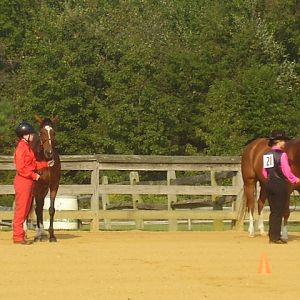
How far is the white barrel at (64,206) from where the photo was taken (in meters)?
20.7

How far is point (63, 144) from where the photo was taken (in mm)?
44406

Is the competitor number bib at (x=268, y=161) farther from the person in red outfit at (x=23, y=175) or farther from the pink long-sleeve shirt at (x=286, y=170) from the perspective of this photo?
the person in red outfit at (x=23, y=175)

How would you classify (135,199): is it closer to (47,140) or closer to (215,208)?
(215,208)

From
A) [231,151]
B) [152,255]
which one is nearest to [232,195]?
[152,255]

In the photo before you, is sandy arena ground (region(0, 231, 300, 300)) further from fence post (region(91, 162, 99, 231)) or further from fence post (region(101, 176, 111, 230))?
fence post (region(101, 176, 111, 230))

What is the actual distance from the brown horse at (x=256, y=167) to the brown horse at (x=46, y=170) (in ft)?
11.4

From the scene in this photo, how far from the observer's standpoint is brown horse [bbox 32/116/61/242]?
15.9 m

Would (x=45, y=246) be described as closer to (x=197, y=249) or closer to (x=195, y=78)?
(x=197, y=249)

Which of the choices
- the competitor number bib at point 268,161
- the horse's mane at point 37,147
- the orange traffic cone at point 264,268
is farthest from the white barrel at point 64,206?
the orange traffic cone at point 264,268

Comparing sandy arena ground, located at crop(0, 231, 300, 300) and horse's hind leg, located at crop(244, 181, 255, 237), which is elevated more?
horse's hind leg, located at crop(244, 181, 255, 237)

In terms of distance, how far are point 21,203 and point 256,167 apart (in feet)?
14.0

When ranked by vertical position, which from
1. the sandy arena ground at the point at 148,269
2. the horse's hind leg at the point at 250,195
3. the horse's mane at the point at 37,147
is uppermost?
Result: the horse's mane at the point at 37,147

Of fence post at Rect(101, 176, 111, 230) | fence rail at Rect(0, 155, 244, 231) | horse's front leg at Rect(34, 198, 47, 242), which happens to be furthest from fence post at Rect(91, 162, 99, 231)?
horse's front leg at Rect(34, 198, 47, 242)

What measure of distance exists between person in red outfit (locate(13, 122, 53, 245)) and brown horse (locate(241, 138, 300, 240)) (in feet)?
12.5
